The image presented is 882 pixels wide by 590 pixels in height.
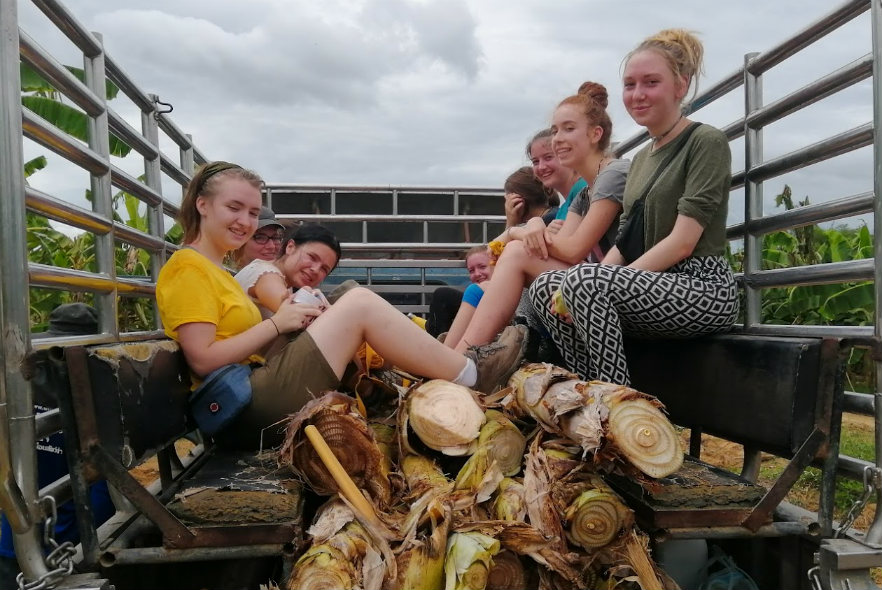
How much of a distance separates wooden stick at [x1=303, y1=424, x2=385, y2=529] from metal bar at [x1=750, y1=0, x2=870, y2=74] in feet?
6.54

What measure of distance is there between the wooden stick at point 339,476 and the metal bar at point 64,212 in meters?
0.93

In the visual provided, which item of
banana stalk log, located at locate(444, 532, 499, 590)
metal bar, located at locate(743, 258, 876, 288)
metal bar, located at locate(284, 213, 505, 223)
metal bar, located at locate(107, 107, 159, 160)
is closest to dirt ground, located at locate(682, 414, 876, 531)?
metal bar, located at locate(743, 258, 876, 288)

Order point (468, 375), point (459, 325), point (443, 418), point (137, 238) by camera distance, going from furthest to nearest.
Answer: point (459, 325) < point (137, 238) < point (468, 375) < point (443, 418)

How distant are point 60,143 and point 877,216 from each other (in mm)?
2321

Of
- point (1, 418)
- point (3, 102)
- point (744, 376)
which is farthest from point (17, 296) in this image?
point (744, 376)

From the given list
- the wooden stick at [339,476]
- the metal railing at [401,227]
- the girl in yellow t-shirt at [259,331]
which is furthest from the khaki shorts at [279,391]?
the metal railing at [401,227]

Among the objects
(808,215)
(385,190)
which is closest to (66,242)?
(385,190)

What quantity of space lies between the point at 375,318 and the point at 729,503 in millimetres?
1297

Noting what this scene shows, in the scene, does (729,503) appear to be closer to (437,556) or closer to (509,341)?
(437,556)

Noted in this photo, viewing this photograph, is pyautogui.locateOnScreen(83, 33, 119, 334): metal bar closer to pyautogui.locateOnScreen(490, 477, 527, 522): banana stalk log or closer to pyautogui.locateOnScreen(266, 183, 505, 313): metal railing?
pyautogui.locateOnScreen(490, 477, 527, 522): banana stalk log

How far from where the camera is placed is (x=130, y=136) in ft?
8.91

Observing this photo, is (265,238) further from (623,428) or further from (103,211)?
(623,428)

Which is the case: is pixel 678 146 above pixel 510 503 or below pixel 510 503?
above

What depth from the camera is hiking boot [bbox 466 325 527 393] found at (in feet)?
8.41
